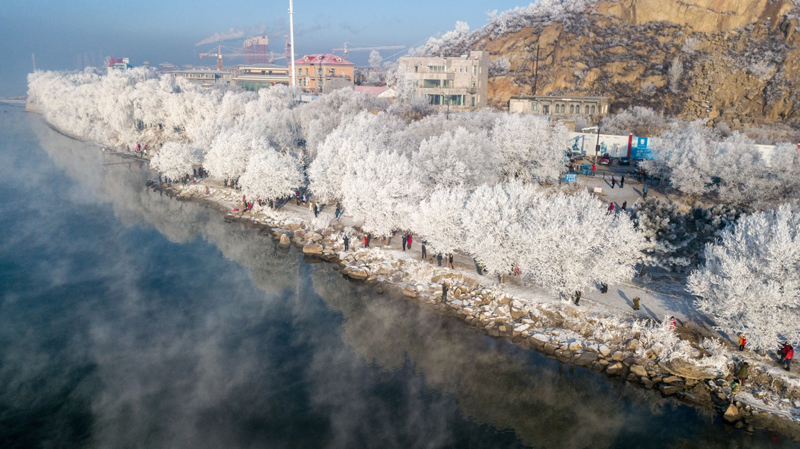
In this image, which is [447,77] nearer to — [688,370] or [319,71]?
[319,71]

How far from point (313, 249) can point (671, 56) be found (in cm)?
6155

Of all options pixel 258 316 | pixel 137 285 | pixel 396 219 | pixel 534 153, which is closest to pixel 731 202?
pixel 534 153

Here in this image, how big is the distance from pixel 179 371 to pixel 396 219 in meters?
16.3

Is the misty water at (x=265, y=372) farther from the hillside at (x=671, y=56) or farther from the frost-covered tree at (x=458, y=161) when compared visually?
the hillside at (x=671, y=56)

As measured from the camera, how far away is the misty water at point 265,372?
1766cm

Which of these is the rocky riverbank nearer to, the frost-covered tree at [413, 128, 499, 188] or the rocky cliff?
the frost-covered tree at [413, 128, 499, 188]

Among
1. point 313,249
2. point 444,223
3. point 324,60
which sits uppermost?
point 324,60

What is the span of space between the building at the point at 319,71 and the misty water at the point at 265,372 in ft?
263

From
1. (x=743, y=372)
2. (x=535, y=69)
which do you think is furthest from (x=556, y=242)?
(x=535, y=69)

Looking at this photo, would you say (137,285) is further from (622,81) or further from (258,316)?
(622,81)

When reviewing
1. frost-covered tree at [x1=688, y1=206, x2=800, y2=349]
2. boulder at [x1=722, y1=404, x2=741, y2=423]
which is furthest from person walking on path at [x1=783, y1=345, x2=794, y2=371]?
boulder at [x1=722, y1=404, x2=741, y2=423]

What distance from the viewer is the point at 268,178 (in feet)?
133

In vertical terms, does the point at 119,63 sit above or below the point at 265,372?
above

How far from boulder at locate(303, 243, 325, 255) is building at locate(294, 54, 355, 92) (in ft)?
254
